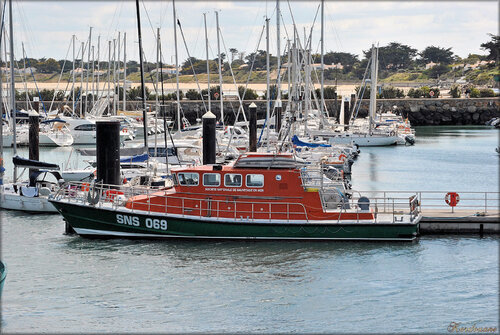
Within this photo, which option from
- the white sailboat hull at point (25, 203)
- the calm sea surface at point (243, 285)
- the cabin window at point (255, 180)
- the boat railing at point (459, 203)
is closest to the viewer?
the calm sea surface at point (243, 285)

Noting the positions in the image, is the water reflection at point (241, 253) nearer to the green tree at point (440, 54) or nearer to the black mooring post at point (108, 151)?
the black mooring post at point (108, 151)

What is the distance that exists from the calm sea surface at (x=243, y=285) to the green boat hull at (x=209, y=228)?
0.99 feet

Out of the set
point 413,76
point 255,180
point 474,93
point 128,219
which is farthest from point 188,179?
point 413,76

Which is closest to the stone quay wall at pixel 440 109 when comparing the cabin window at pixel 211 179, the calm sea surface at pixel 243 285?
the cabin window at pixel 211 179

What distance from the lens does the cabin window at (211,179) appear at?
938 inches

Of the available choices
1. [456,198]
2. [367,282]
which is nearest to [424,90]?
[456,198]

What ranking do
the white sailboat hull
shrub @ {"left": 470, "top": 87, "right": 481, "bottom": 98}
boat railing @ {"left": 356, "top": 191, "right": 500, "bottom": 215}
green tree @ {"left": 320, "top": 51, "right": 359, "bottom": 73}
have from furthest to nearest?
green tree @ {"left": 320, "top": 51, "right": 359, "bottom": 73} < shrub @ {"left": 470, "top": 87, "right": 481, "bottom": 98} < the white sailboat hull < boat railing @ {"left": 356, "top": 191, "right": 500, "bottom": 215}

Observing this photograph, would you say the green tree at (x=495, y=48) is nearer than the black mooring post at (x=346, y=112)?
Yes

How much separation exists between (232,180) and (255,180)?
2.35 ft

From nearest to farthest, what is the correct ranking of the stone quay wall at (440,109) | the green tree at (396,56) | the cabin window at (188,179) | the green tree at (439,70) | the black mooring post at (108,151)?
the cabin window at (188,179), the black mooring post at (108,151), the stone quay wall at (440,109), the green tree at (439,70), the green tree at (396,56)

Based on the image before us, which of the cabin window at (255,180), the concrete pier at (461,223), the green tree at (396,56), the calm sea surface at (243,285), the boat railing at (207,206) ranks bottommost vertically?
the calm sea surface at (243,285)

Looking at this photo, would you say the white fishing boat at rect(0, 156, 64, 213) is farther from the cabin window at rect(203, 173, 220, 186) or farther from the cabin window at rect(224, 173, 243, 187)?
the cabin window at rect(224, 173, 243, 187)

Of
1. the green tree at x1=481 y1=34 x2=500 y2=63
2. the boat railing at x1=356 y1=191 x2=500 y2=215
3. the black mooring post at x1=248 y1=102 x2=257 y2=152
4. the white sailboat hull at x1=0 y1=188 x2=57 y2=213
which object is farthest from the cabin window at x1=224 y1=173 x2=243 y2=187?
the black mooring post at x1=248 y1=102 x2=257 y2=152

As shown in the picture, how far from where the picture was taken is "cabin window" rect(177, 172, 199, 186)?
2395 centimetres
